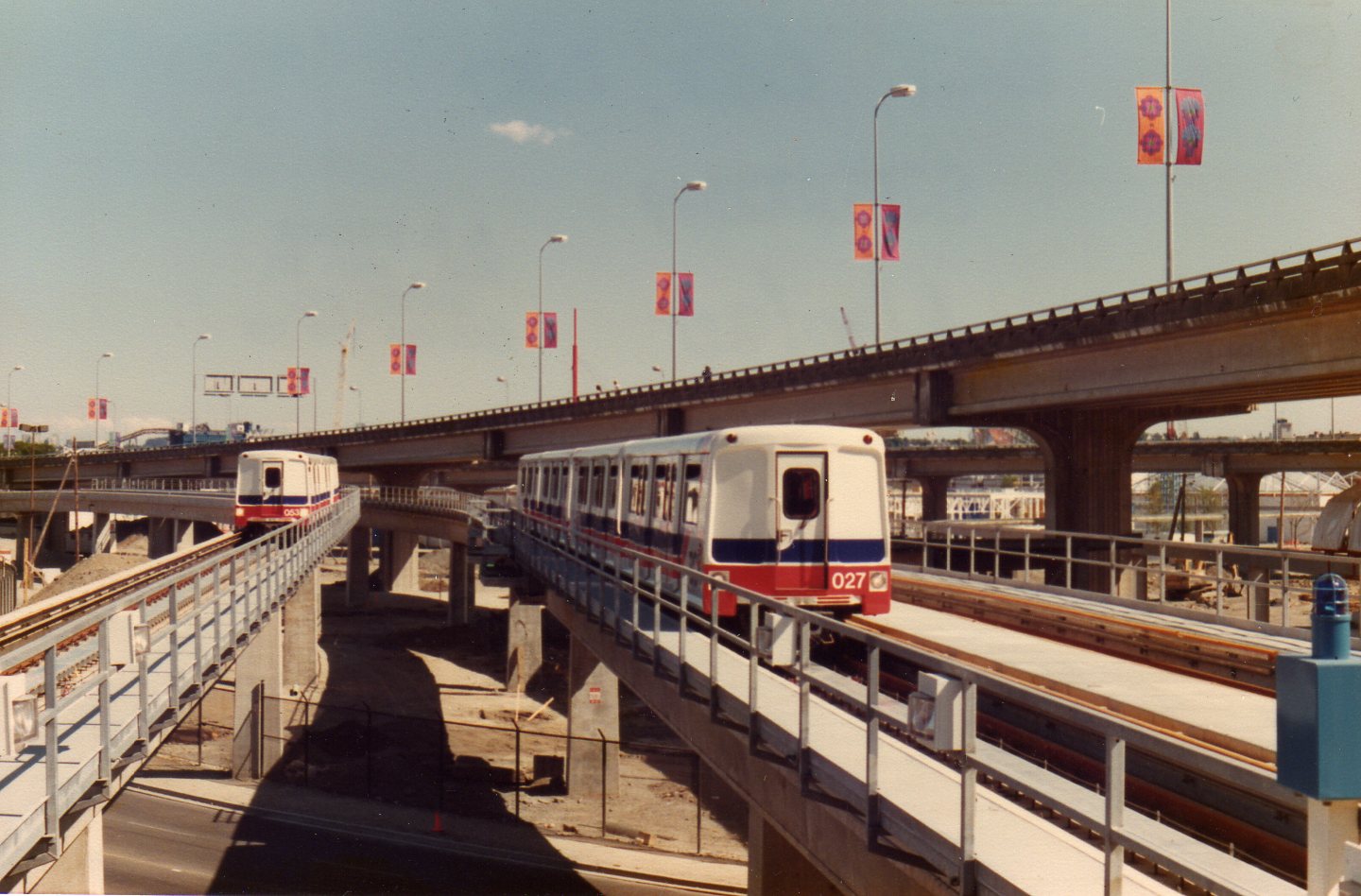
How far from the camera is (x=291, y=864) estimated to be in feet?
74.0

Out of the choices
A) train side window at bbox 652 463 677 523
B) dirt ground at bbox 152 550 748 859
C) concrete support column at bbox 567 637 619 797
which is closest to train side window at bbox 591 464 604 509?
train side window at bbox 652 463 677 523

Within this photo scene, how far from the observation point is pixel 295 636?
145 ft

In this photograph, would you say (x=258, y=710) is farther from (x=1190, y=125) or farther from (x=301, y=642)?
(x=1190, y=125)

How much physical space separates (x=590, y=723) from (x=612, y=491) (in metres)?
11.3

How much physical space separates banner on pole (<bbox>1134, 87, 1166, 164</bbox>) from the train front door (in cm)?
1831

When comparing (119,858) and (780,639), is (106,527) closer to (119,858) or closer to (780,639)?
(119,858)

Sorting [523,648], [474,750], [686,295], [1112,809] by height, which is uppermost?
[686,295]

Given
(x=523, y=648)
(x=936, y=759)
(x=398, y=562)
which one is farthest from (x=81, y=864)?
(x=398, y=562)

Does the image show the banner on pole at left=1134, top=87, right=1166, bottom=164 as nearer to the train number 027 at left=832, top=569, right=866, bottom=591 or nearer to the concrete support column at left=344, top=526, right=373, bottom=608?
the train number 027 at left=832, top=569, right=866, bottom=591

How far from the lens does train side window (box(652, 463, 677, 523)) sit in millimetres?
17734

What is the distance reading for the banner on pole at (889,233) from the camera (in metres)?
40.7

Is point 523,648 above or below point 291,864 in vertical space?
above

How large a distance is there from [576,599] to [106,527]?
80.5 metres

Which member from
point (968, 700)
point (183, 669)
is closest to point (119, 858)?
point (183, 669)
